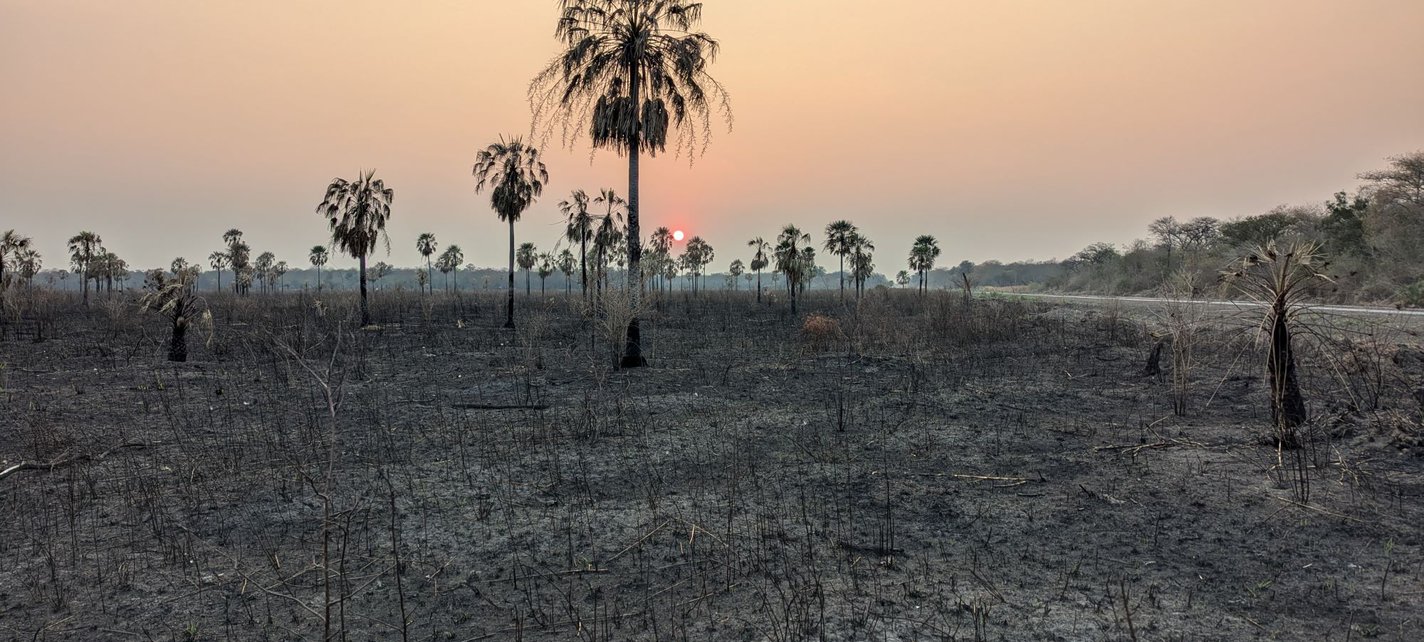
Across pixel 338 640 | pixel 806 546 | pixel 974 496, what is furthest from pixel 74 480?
pixel 974 496

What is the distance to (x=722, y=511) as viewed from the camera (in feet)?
20.4

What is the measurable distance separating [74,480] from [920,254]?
62.6 m

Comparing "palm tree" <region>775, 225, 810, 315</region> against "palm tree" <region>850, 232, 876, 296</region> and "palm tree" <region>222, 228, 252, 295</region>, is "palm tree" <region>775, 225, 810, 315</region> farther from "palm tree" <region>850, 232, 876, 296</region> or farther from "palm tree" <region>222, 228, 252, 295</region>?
"palm tree" <region>222, 228, 252, 295</region>

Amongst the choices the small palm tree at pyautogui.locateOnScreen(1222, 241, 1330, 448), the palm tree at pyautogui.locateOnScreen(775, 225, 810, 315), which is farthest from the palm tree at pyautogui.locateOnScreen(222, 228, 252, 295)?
the small palm tree at pyautogui.locateOnScreen(1222, 241, 1330, 448)

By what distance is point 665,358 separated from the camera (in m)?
18.0

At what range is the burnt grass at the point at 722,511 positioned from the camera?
423 cm

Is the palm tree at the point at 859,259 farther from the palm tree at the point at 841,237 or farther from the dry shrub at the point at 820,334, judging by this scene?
the dry shrub at the point at 820,334

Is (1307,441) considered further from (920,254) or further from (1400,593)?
(920,254)

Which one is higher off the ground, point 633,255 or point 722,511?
point 633,255

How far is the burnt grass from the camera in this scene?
423 cm

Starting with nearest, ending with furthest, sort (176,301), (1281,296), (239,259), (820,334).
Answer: (1281,296), (176,301), (820,334), (239,259)

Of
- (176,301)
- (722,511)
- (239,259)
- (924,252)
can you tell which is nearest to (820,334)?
(722,511)

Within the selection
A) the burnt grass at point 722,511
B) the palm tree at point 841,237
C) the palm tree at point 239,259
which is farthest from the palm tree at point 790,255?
the palm tree at point 239,259

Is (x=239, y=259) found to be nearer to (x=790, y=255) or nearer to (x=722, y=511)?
(x=790, y=255)
